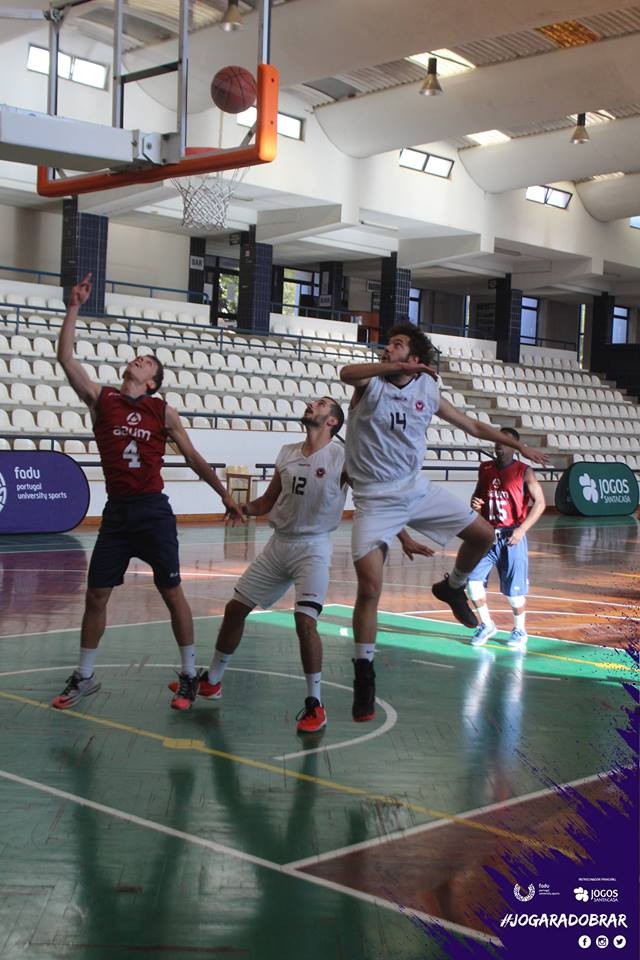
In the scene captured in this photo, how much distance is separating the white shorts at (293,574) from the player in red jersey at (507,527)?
10.4 feet

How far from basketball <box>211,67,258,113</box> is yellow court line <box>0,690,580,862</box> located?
18.1 feet

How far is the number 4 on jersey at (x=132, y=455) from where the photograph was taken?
6523 mm

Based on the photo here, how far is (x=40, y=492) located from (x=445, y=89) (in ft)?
39.2

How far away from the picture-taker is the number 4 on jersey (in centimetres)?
652

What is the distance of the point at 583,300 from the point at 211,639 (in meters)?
35.3

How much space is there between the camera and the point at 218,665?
22.5 feet

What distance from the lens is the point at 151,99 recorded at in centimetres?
964

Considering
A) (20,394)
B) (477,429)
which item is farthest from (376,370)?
(20,394)

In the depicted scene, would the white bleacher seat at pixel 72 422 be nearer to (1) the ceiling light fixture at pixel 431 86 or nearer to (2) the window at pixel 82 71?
(1) the ceiling light fixture at pixel 431 86

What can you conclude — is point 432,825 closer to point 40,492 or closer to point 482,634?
point 482,634

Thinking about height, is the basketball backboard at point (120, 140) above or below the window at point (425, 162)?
below

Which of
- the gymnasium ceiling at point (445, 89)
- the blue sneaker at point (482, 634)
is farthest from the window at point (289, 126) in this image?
Answer: the blue sneaker at point (482, 634)

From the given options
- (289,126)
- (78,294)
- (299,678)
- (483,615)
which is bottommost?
(299,678)

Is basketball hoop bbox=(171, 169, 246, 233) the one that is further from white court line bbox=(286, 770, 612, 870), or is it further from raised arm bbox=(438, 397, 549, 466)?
white court line bbox=(286, 770, 612, 870)
